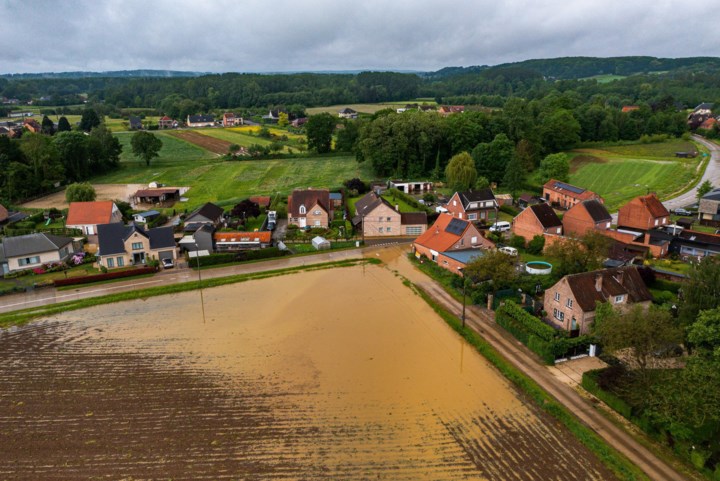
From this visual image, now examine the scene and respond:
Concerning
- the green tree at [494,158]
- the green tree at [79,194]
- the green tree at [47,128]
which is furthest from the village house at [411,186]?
the green tree at [47,128]

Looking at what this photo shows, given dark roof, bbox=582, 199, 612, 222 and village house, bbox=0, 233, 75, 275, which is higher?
dark roof, bbox=582, 199, 612, 222

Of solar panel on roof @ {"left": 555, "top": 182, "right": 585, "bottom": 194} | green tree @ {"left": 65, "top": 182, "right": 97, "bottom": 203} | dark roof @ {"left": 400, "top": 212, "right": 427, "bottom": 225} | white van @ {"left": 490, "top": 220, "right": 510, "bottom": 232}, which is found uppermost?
green tree @ {"left": 65, "top": 182, "right": 97, "bottom": 203}

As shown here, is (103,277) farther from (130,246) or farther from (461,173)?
(461,173)

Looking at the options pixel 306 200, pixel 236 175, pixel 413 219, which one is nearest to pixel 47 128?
pixel 236 175

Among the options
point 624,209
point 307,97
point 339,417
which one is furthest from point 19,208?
point 307,97

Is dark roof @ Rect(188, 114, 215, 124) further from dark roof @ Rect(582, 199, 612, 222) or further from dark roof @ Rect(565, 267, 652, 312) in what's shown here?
dark roof @ Rect(565, 267, 652, 312)

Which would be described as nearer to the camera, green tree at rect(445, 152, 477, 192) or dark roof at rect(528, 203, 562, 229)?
dark roof at rect(528, 203, 562, 229)

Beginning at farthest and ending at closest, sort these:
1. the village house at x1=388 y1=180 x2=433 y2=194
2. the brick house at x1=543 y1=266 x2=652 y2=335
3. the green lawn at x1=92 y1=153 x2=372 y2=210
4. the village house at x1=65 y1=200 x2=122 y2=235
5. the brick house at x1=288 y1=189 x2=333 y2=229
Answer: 1. the village house at x1=388 y1=180 x2=433 y2=194
2. the green lawn at x1=92 y1=153 x2=372 y2=210
3. the brick house at x1=288 y1=189 x2=333 y2=229
4. the village house at x1=65 y1=200 x2=122 y2=235
5. the brick house at x1=543 y1=266 x2=652 y2=335

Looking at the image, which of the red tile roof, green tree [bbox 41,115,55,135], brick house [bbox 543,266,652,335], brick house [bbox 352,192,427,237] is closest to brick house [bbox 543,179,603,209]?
brick house [bbox 352,192,427,237]
